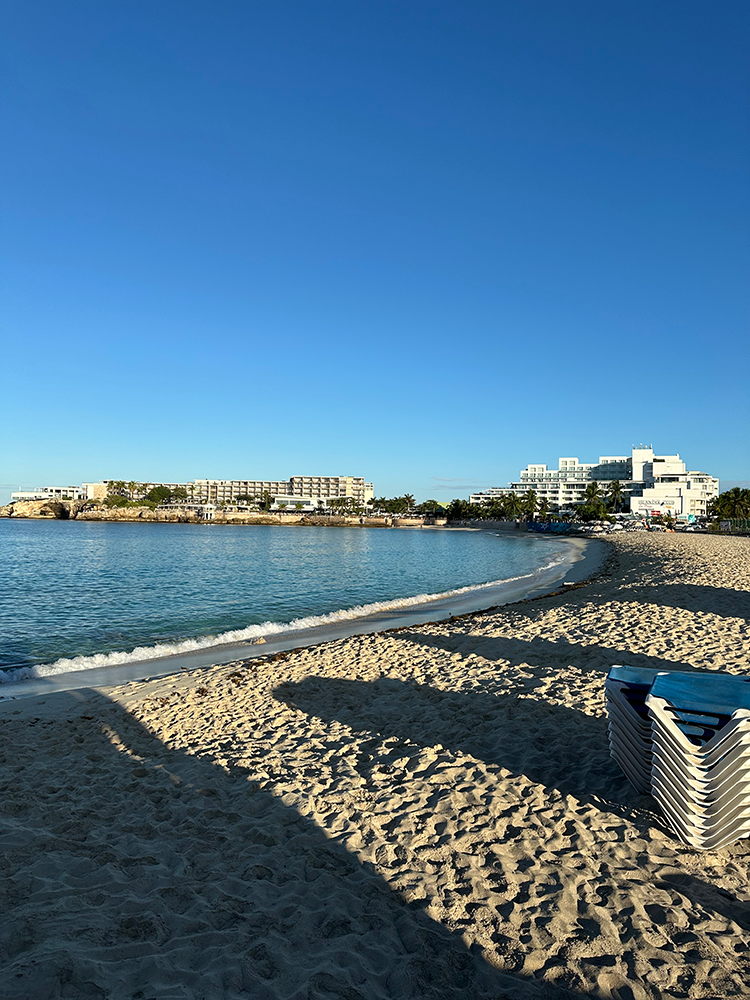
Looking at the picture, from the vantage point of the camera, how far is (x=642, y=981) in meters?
3.18

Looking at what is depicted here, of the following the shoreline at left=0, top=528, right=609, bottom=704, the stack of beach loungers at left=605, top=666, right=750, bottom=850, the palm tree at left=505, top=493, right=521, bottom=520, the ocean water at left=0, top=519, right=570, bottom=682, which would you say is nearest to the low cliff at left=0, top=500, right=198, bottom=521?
the palm tree at left=505, top=493, right=521, bottom=520

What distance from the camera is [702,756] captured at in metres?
4.27

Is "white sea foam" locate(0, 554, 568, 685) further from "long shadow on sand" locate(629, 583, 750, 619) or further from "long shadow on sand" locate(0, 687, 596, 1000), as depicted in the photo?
"long shadow on sand" locate(629, 583, 750, 619)

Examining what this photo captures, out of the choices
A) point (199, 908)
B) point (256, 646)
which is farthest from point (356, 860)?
point (256, 646)

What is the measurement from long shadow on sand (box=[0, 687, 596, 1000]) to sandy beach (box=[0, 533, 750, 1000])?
17 mm

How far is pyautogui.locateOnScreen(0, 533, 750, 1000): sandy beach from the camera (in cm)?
331

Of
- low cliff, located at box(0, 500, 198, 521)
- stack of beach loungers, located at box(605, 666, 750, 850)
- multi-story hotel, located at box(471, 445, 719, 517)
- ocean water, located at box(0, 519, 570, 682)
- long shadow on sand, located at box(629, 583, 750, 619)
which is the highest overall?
multi-story hotel, located at box(471, 445, 719, 517)

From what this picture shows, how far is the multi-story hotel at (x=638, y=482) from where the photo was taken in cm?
14325

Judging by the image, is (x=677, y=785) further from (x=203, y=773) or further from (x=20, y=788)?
(x=20, y=788)

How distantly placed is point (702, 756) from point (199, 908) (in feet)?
12.1

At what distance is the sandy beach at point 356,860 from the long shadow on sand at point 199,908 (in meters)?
0.02

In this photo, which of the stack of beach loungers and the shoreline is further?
the shoreline

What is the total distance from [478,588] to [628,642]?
62.1ft

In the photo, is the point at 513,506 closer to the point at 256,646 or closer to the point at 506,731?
the point at 256,646
